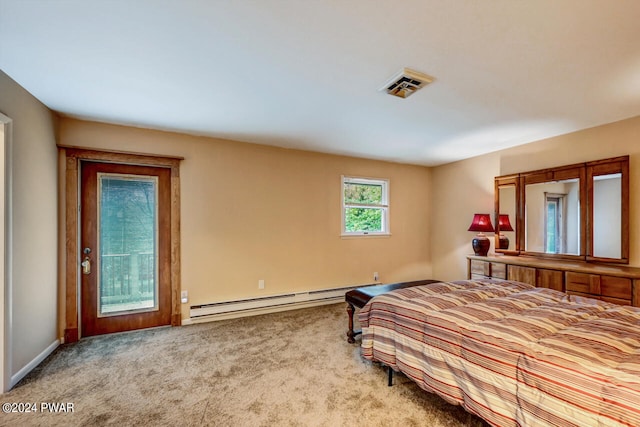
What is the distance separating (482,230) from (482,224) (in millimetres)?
89

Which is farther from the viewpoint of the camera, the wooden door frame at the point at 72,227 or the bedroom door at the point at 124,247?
the bedroom door at the point at 124,247

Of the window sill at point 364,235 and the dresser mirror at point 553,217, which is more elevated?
the dresser mirror at point 553,217

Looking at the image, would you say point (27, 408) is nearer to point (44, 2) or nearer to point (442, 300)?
point (44, 2)

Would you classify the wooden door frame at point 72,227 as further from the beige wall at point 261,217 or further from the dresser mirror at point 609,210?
the dresser mirror at point 609,210

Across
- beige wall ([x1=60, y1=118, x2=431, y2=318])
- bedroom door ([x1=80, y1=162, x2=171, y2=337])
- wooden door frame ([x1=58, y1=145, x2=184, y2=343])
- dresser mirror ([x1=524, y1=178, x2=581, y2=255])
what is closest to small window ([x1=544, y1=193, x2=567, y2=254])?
dresser mirror ([x1=524, y1=178, x2=581, y2=255])

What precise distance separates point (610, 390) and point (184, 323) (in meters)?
3.66

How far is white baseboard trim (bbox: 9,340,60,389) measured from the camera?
84.2 inches

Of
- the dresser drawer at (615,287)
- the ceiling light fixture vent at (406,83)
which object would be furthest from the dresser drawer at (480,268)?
the ceiling light fixture vent at (406,83)

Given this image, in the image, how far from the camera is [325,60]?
6.25 feet

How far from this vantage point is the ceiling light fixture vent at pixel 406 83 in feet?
6.75

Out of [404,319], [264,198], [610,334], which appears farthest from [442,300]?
[264,198]

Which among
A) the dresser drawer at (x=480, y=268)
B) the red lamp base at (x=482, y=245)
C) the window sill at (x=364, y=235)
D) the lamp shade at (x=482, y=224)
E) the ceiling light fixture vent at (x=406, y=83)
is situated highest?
the ceiling light fixture vent at (x=406, y=83)

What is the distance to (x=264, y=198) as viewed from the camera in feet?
12.8

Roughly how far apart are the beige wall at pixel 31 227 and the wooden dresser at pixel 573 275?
497cm
